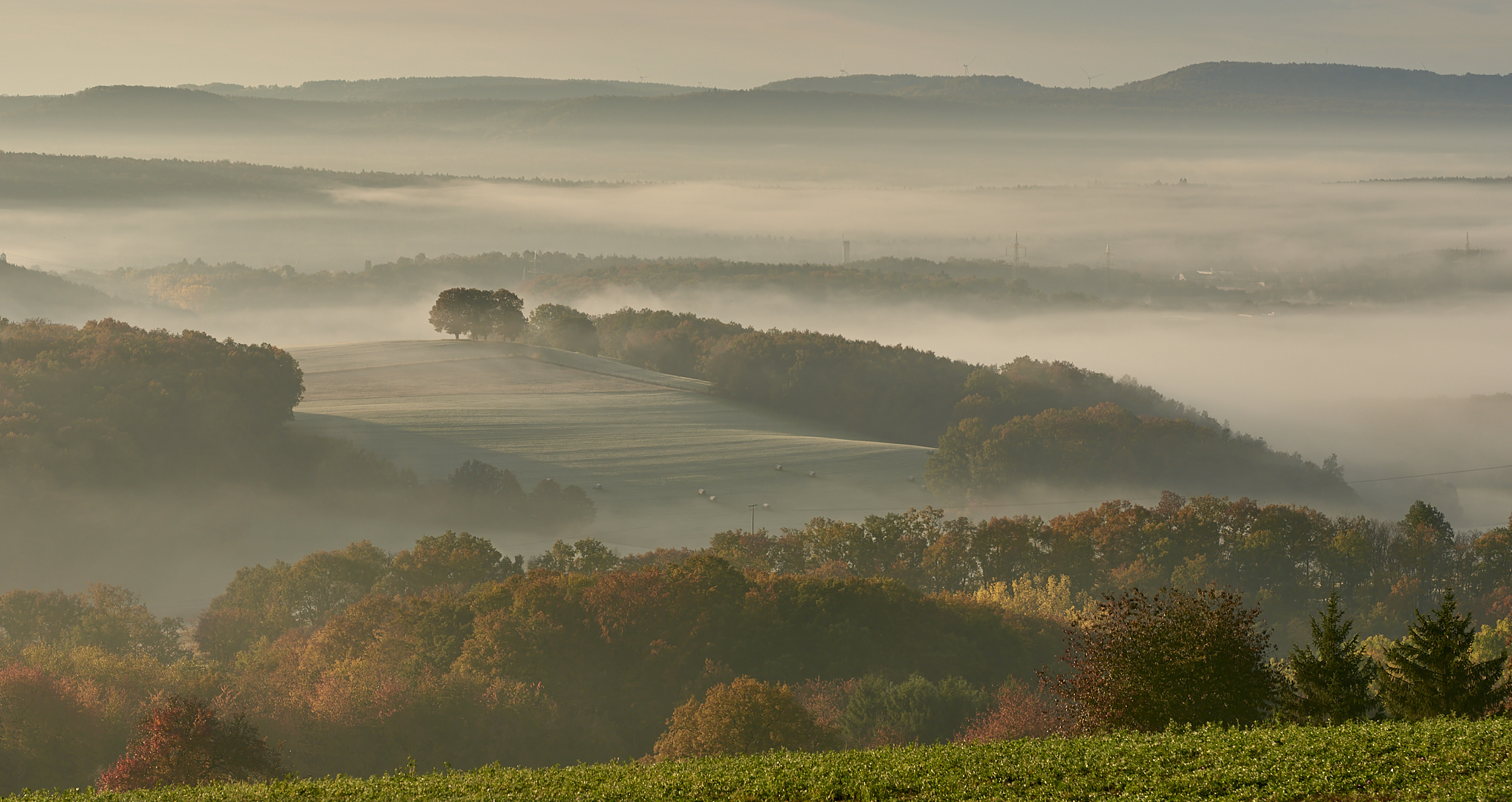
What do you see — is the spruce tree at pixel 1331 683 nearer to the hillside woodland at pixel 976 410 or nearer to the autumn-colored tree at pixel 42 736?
the autumn-colored tree at pixel 42 736

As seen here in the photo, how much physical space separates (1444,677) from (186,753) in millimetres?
39971

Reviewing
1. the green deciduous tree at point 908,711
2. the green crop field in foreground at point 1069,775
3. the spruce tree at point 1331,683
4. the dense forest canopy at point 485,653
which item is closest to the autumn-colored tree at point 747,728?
the green deciduous tree at point 908,711

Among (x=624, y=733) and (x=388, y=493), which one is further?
(x=388, y=493)

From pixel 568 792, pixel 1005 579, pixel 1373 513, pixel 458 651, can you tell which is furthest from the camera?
pixel 1373 513

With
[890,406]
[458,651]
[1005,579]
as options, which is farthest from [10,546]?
[890,406]

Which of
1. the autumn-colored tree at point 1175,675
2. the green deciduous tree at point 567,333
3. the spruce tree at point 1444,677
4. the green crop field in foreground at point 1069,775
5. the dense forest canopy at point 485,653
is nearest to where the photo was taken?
the green crop field in foreground at point 1069,775

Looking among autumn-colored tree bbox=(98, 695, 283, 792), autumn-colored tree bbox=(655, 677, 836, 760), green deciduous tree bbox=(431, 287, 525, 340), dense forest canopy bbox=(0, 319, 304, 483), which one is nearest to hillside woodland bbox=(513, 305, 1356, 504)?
green deciduous tree bbox=(431, 287, 525, 340)

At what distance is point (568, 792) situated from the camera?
84.6 ft

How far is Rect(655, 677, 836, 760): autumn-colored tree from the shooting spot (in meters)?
47.8

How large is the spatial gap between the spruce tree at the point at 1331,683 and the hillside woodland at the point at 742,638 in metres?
0.13

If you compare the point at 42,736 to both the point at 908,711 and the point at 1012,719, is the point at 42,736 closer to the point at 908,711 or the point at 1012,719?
the point at 908,711

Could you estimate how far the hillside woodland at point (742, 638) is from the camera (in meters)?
47.7

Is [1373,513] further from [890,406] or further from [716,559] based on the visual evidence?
[716,559]

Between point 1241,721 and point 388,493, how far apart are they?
87145mm
